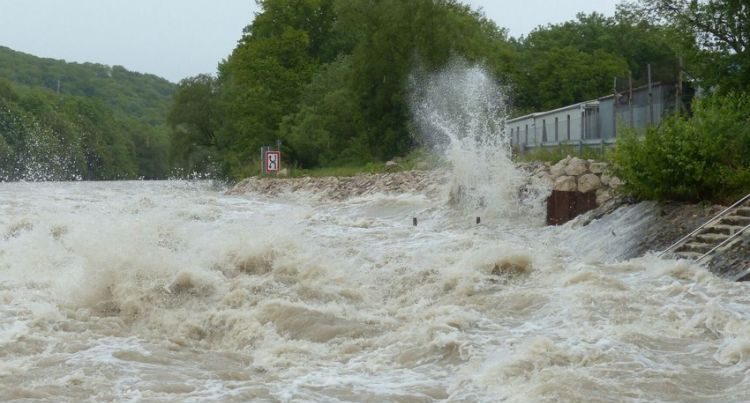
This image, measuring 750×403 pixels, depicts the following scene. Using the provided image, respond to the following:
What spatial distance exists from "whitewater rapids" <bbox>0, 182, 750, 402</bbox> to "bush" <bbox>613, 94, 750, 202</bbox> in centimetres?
121

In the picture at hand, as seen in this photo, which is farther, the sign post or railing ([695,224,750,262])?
the sign post

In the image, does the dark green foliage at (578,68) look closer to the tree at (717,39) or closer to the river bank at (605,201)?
the river bank at (605,201)

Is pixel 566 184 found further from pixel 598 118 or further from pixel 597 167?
pixel 598 118

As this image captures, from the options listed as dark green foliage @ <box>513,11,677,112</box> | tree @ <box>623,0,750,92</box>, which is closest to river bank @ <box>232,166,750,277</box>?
tree @ <box>623,0,750,92</box>

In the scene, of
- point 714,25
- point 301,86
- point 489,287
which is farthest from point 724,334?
point 301,86

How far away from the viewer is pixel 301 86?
65250 millimetres

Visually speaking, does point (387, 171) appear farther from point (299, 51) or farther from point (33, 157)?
point (33, 157)

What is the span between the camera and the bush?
1736 centimetres

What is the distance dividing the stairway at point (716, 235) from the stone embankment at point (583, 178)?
169 inches

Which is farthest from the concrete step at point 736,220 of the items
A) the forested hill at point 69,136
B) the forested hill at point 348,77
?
the forested hill at point 69,136

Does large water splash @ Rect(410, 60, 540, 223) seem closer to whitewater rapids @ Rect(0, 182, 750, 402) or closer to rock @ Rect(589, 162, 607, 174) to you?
rock @ Rect(589, 162, 607, 174)

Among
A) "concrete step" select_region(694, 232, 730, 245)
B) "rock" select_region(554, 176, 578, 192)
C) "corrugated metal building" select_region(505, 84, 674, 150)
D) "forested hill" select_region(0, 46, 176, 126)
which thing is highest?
"forested hill" select_region(0, 46, 176, 126)

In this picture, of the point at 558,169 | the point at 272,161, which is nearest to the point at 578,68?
the point at 272,161

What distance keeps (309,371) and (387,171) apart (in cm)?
3694
